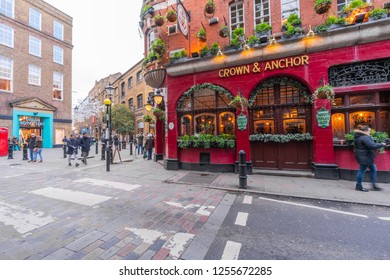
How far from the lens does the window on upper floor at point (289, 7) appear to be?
8.06 metres

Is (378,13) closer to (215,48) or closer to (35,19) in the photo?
(215,48)

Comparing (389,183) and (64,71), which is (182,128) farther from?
(64,71)

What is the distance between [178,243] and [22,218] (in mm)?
3374

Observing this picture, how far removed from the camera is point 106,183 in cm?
657

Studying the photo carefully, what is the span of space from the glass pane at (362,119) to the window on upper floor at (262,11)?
5.63 meters

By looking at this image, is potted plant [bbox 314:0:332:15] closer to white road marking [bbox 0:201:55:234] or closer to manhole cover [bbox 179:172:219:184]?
manhole cover [bbox 179:172:219:184]

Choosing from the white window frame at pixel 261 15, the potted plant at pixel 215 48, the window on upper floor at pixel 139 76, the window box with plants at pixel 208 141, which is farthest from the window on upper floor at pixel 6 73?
the white window frame at pixel 261 15

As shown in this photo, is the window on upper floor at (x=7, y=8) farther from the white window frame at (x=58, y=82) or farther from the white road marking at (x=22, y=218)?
the white road marking at (x=22, y=218)

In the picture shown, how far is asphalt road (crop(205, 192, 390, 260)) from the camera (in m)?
2.69

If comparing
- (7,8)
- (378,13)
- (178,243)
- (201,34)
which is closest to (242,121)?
(201,34)

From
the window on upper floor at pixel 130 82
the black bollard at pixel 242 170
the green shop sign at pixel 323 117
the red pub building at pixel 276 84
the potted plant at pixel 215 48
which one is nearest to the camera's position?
the black bollard at pixel 242 170

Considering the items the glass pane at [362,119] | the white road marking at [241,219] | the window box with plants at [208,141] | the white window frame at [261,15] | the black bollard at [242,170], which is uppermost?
the white window frame at [261,15]

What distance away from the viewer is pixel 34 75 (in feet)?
68.2

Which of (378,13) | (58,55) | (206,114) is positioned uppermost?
(58,55)
